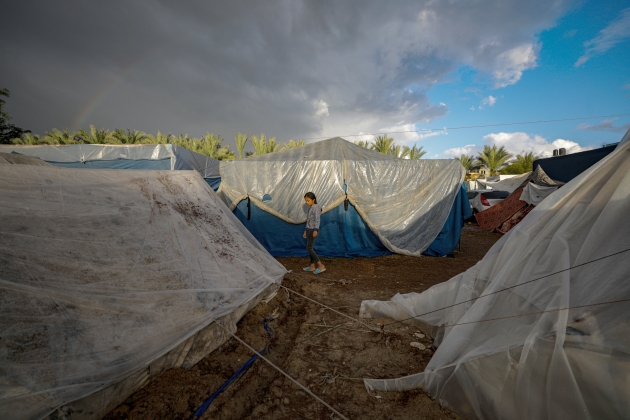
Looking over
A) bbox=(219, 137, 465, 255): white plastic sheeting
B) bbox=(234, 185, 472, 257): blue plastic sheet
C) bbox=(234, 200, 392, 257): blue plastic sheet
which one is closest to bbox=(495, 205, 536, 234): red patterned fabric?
bbox=(234, 185, 472, 257): blue plastic sheet

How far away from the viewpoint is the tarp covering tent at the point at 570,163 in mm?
9194

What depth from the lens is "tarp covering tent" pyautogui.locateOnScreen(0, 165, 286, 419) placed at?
5.26ft

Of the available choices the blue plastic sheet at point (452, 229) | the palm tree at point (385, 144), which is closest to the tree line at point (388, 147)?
the palm tree at point (385, 144)

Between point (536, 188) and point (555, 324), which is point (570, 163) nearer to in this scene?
point (536, 188)

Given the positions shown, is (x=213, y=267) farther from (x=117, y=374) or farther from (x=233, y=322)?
(x=117, y=374)

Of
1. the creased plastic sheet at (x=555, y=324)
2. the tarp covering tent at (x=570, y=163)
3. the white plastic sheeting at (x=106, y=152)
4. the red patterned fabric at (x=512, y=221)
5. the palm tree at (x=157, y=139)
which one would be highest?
the palm tree at (x=157, y=139)

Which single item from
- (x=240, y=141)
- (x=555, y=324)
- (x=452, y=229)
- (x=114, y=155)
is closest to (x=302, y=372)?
(x=555, y=324)

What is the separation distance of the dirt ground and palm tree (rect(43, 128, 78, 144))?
68.7 feet

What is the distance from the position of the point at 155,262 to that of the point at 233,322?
98cm

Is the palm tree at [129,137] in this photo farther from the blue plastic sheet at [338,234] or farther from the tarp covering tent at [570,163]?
the tarp covering tent at [570,163]

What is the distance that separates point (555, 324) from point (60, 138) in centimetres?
2419

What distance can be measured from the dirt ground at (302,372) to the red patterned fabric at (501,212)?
1004cm

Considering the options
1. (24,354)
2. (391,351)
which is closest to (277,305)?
(391,351)

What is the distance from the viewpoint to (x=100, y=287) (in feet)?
6.88
